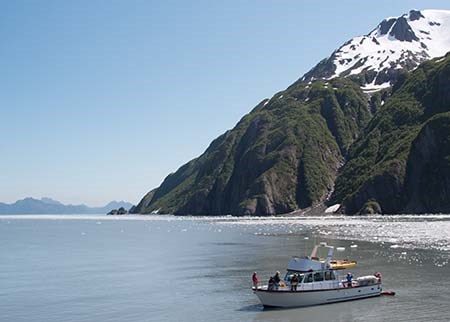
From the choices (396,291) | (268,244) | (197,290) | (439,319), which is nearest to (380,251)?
(268,244)

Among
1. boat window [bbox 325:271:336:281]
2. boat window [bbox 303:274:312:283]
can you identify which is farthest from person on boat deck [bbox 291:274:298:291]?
boat window [bbox 325:271:336:281]

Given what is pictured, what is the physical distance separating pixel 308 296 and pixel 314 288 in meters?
1.06

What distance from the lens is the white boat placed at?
5247 centimetres

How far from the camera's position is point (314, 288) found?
2115 inches

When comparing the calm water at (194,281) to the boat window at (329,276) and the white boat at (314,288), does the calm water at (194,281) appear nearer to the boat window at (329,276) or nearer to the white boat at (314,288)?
the white boat at (314,288)

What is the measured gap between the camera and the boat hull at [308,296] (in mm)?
52281

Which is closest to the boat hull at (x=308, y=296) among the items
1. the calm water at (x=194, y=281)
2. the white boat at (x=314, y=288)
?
the white boat at (x=314, y=288)

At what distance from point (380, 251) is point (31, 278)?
180 ft

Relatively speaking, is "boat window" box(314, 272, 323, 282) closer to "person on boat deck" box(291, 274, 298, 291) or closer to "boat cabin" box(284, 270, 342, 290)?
"boat cabin" box(284, 270, 342, 290)

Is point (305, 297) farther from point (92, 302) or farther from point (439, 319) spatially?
point (92, 302)

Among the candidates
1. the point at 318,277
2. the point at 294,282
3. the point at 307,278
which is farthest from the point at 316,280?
the point at 294,282

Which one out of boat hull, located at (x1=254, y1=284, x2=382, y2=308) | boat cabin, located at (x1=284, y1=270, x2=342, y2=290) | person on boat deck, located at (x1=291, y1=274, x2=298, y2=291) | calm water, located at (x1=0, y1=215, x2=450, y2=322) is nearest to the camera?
calm water, located at (x1=0, y1=215, x2=450, y2=322)

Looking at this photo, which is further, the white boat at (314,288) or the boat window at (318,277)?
the boat window at (318,277)

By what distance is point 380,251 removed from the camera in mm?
94938
